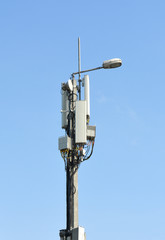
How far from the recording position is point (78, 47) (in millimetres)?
48625

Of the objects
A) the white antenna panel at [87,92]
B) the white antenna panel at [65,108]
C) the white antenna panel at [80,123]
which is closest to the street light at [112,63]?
the white antenna panel at [87,92]

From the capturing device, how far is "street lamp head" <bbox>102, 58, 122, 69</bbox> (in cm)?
4578

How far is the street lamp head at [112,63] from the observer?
1802 inches

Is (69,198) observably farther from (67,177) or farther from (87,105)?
(87,105)

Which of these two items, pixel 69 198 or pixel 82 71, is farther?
pixel 82 71

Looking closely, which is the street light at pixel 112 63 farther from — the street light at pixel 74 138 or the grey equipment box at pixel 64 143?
the grey equipment box at pixel 64 143

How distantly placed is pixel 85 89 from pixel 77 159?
19.2 ft

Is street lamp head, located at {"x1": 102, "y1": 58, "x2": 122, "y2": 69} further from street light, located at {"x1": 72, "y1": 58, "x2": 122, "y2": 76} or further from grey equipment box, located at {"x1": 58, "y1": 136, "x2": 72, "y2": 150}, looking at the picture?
grey equipment box, located at {"x1": 58, "y1": 136, "x2": 72, "y2": 150}

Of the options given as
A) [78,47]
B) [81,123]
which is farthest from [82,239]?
[78,47]

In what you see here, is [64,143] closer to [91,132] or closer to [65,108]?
[91,132]

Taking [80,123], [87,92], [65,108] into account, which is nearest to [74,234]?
[80,123]

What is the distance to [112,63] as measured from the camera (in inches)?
1811

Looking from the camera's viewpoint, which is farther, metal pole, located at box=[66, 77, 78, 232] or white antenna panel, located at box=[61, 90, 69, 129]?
white antenna panel, located at box=[61, 90, 69, 129]

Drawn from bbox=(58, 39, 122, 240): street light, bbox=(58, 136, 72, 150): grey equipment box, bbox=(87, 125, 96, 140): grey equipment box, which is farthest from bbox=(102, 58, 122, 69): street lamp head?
bbox=(58, 136, 72, 150): grey equipment box
